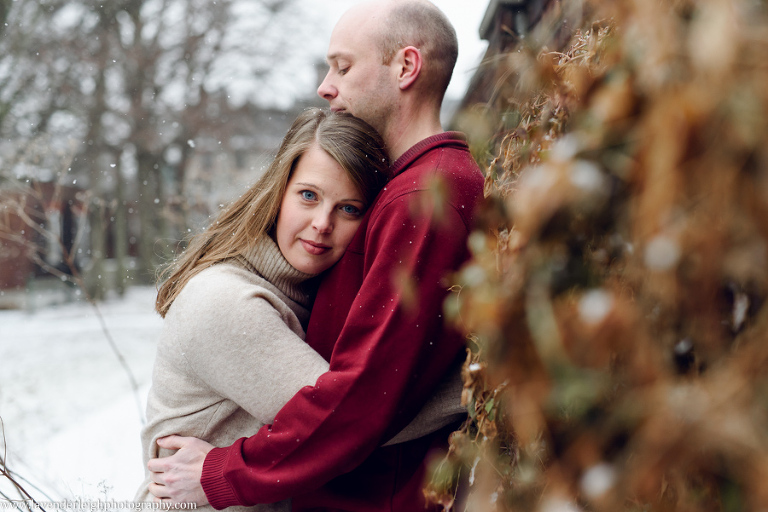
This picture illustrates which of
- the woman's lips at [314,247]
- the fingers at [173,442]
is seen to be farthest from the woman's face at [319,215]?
the fingers at [173,442]

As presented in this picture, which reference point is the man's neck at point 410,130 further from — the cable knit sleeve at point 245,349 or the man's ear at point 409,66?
the cable knit sleeve at point 245,349

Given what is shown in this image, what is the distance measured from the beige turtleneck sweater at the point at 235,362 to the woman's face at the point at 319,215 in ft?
0.23

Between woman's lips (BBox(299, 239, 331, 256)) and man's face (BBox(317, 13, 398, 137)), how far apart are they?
0.53 meters

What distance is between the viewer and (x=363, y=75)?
2.09 metres

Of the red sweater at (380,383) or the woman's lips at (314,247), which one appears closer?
the red sweater at (380,383)

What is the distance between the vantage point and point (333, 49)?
7.11 ft

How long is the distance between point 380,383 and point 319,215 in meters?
0.70

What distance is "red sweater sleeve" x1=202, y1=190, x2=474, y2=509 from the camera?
1.51m

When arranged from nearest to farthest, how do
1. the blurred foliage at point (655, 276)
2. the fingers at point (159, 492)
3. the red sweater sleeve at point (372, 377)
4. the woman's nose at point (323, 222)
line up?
the blurred foliage at point (655, 276) < the red sweater sleeve at point (372, 377) < the fingers at point (159, 492) < the woman's nose at point (323, 222)

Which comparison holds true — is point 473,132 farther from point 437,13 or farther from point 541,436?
point 437,13

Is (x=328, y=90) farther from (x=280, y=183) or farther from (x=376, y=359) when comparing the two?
(x=376, y=359)

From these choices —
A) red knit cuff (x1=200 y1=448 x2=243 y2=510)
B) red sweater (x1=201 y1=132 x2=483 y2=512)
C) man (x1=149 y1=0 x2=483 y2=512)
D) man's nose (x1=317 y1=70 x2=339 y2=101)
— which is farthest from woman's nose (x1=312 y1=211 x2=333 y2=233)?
red knit cuff (x1=200 y1=448 x2=243 y2=510)

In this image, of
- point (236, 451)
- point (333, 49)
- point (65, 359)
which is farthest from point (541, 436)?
point (65, 359)

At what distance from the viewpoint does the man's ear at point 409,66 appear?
2.08 meters
